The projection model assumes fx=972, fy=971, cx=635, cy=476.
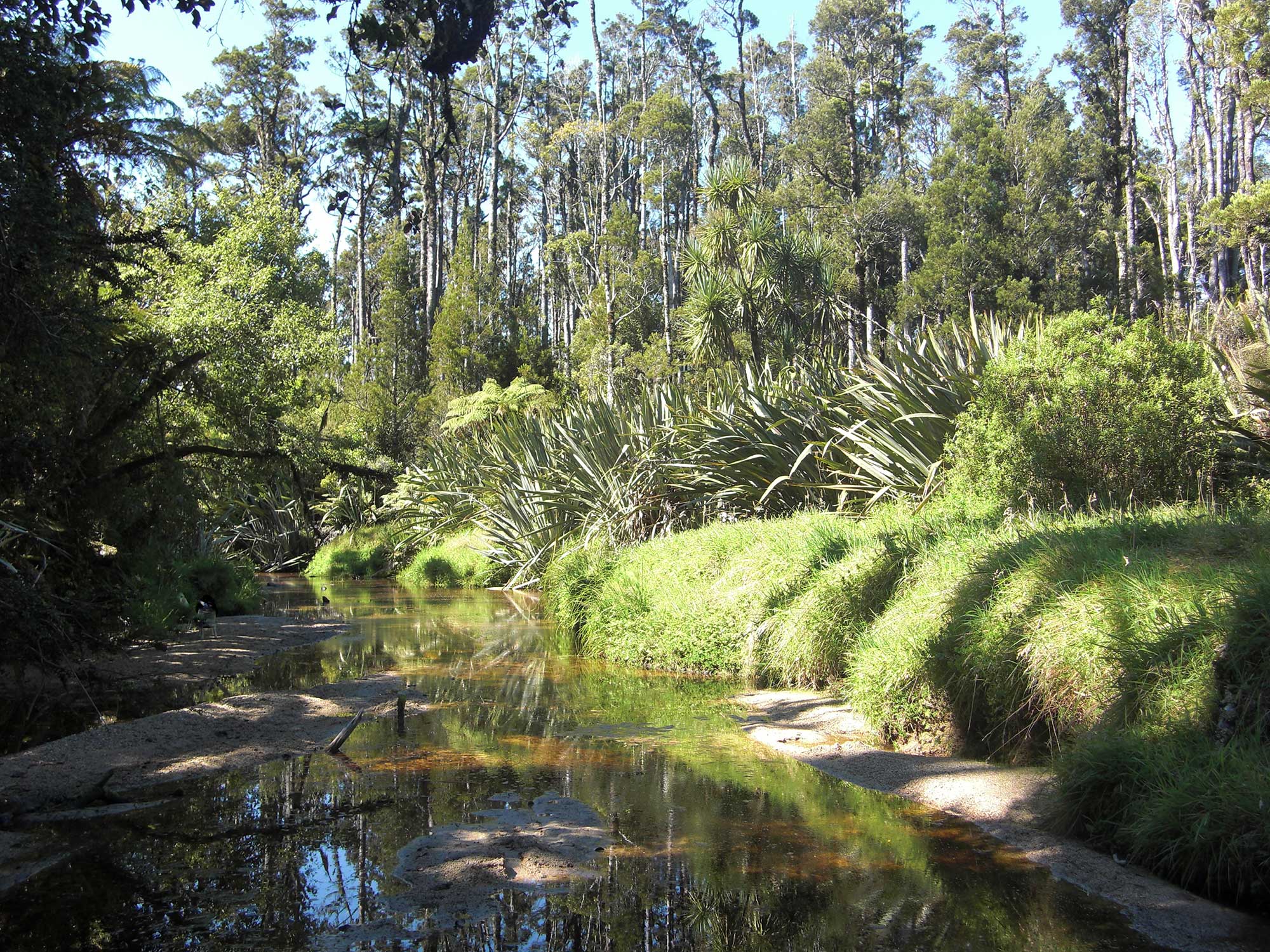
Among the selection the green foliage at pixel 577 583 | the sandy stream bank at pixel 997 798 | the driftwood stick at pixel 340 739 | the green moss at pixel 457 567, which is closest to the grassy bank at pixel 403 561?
the green moss at pixel 457 567

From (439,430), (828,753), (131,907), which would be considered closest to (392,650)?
(828,753)

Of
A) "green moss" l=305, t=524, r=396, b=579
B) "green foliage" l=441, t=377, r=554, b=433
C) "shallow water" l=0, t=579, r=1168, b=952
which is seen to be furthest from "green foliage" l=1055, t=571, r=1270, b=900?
"green foliage" l=441, t=377, r=554, b=433

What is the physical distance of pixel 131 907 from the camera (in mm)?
4277

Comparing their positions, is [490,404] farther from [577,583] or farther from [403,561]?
[577,583]

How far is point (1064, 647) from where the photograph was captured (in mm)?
5621

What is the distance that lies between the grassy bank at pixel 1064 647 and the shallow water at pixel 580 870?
23.9 inches

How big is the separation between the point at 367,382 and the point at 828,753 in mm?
28179

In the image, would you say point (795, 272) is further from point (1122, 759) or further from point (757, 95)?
point (757, 95)

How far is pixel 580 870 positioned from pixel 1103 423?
6.51 meters

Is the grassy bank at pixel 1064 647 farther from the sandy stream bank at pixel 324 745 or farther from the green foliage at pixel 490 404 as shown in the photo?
the green foliage at pixel 490 404

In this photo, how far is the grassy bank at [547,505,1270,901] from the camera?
4.48m

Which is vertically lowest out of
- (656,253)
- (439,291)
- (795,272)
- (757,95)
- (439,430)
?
(439,430)

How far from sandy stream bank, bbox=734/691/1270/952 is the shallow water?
143 millimetres

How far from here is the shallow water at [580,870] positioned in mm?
4020
